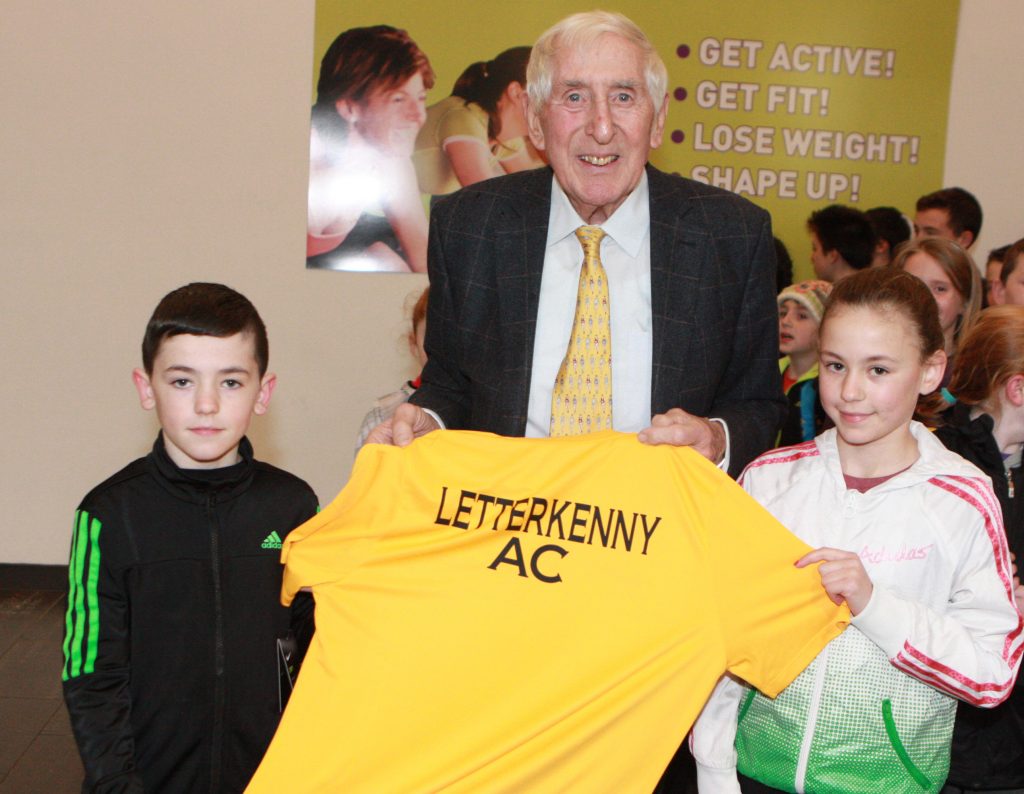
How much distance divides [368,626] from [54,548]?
13.0 ft

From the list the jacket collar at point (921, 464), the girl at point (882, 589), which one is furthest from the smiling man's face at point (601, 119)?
the jacket collar at point (921, 464)

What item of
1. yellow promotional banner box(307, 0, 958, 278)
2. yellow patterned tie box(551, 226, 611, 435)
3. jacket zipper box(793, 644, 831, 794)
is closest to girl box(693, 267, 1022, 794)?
jacket zipper box(793, 644, 831, 794)

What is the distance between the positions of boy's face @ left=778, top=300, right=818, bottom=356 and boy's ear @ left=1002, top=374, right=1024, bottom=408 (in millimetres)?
1706

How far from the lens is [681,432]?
1830 millimetres

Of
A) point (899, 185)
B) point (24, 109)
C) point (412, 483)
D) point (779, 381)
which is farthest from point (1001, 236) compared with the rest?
point (24, 109)

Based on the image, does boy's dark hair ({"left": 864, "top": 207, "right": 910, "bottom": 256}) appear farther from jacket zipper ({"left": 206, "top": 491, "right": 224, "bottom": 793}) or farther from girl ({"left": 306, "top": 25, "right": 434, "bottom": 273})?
jacket zipper ({"left": 206, "top": 491, "right": 224, "bottom": 793})

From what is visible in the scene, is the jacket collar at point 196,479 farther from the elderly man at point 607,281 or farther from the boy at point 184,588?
the elderly man at point 607,281

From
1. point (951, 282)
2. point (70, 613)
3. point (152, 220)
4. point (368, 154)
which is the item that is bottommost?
point (70, 613)

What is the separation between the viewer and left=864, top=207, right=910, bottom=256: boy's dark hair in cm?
502

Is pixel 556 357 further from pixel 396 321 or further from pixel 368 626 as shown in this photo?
pixel 396 321

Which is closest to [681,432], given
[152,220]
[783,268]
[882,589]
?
[882,589]

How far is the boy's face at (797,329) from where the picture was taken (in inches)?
165

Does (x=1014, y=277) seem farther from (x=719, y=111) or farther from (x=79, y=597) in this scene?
(x=79, y=597)

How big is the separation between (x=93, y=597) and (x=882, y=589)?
1.33 meters
